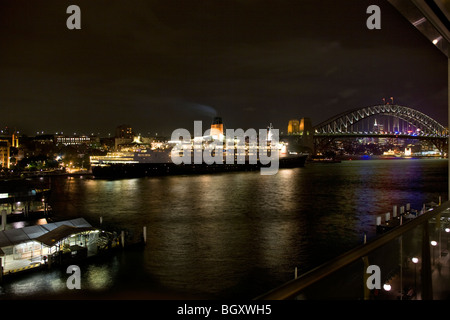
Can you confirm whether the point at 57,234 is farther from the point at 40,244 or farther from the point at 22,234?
the point at 22,234

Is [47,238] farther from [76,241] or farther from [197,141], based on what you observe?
[197,141]

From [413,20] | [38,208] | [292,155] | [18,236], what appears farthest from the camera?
[292,155]

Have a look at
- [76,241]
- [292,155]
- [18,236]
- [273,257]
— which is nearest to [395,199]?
[273,257]

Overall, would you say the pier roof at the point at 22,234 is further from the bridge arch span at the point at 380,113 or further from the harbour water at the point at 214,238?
the bridge arch span at the point at 380,113

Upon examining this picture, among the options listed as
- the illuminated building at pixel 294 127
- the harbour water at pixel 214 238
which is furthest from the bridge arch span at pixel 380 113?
the harbour water at pixel 214 238

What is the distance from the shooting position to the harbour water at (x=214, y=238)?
225 inches

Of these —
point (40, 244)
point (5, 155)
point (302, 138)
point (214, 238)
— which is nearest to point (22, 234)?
point (40, 244)

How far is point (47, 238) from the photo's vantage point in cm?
668

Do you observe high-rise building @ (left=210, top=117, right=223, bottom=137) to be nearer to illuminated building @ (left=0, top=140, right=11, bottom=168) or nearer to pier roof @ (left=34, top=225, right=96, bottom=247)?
illuminated building @ (left=0, top=140, right=11, bottom=168)

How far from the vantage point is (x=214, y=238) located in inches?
353

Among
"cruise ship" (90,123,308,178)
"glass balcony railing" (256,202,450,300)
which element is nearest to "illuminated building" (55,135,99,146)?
"cruise ship" (90,123,308,178)
